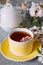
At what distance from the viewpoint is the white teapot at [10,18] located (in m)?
0.79

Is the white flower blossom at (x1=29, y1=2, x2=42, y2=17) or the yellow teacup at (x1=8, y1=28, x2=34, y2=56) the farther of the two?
the white flower blossom at (x1=29, y1=2, x2=42, y2=17)

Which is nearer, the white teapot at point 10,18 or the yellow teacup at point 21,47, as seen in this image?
the yellow teacup at point 21,47

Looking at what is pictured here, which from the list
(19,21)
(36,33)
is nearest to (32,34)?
(36,33)

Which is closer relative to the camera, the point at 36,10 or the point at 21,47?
the point at 21,47

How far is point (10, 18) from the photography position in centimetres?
79

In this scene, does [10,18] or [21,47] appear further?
[10,18]

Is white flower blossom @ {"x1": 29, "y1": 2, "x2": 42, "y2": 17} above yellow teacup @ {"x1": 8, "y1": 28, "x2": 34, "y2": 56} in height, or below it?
above

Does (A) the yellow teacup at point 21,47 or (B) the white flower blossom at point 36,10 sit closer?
(A) the yellow teacup at point 21,47

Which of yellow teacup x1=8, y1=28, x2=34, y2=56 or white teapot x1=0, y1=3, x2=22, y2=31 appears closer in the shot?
yellow teacup x1=8, y1=28, x2=34, y2=56

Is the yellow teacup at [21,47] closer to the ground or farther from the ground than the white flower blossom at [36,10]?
closer to the ground

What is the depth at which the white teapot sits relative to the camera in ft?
2.59

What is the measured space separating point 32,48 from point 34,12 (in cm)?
16

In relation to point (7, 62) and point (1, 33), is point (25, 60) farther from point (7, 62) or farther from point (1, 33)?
point (1, 33)

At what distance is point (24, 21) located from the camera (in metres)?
0.86
